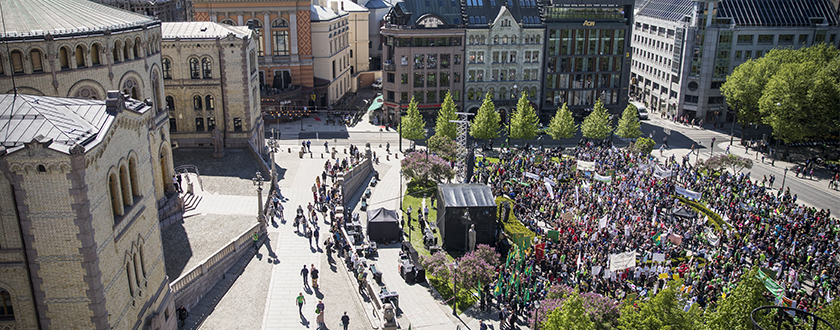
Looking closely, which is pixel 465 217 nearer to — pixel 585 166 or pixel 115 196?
pixel 115 196

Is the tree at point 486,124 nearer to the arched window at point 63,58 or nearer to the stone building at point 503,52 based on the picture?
the stone building at point 503,52

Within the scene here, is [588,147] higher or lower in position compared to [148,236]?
lower

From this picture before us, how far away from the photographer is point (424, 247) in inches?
1977

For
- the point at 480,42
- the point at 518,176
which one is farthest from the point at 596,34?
the point at 518,176

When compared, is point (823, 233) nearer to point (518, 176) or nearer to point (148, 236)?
point (518, 176)

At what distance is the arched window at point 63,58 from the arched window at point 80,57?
554mm

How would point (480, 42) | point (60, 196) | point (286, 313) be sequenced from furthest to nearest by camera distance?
point (480, 42)
point (286, 313)
point (60, 196)

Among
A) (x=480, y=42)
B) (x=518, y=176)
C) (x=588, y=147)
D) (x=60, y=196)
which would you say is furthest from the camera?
(x=480, y=42)

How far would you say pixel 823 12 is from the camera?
93.7m

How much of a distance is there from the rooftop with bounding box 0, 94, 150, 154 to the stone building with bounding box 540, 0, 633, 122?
7366cm

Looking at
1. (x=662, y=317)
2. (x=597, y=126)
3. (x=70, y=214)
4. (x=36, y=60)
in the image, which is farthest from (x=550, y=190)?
(x=70, y=214)

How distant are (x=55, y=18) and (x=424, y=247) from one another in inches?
1131

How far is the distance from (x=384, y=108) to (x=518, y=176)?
1312 inches

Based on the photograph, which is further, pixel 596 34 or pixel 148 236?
pixel 596 34
